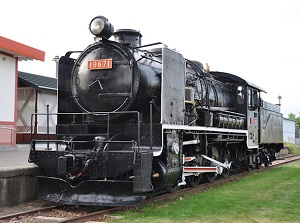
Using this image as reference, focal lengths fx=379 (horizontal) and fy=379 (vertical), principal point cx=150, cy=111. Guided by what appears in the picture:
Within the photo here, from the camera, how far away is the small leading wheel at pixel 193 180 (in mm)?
10150

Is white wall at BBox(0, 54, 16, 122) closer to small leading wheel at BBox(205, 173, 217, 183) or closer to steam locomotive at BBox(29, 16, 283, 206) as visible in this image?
steam locomotive at BBox(29, 16, 283, 206)

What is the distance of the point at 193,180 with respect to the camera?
33.9 feet

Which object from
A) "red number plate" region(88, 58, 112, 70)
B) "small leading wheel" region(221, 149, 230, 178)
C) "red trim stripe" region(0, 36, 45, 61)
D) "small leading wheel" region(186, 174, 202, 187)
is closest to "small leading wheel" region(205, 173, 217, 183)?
A: "small leading wheel" region(186, 174, 202, 187)

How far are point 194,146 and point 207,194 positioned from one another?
1.39 metres

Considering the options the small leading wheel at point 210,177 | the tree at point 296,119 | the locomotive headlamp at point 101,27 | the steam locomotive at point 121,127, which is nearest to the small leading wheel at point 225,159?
the small leading wheel at point 210,177

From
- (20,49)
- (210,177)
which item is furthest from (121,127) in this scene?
(20,49)

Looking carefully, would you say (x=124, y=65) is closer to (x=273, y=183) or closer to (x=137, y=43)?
(x=137, y=43)

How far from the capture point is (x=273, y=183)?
36.6ft

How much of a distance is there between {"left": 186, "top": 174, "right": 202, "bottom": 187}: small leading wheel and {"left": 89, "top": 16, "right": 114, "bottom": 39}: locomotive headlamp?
174 inches

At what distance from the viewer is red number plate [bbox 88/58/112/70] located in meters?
8.02

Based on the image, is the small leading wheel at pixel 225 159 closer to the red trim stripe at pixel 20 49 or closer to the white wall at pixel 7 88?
the white wall at pixel 7 88

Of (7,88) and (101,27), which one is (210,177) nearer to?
(101,27)

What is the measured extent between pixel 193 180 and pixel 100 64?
14.0 feet

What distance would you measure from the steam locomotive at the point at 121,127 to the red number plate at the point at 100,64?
0.8 inches
